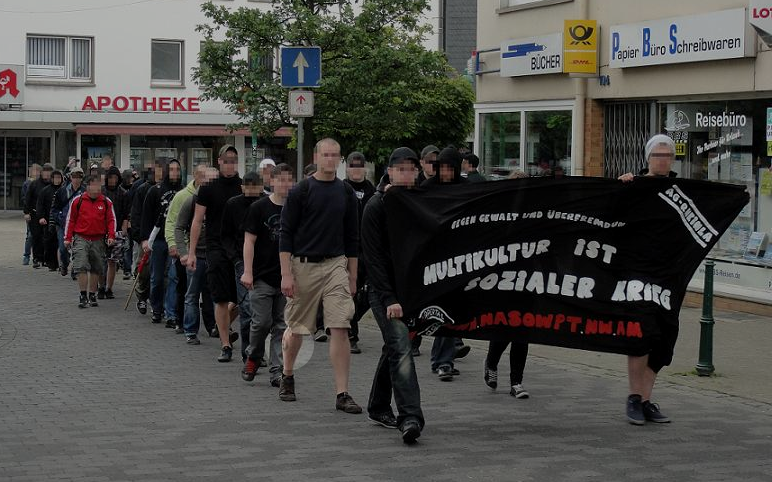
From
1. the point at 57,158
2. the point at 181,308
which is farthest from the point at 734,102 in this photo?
the point at 57,158

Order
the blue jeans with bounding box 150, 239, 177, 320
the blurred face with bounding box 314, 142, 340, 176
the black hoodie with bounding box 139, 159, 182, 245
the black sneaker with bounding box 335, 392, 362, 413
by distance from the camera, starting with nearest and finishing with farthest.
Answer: the black sneaker with bounding box 335, 392, 362, 413
the blurred face with bounding box 314, 142, 340, 176
the black hoodie with bounding box 139, 159, 182, 245
the blue jeans with bounding box 150, 239, 177, 320

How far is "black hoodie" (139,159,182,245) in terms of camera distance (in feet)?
47.9

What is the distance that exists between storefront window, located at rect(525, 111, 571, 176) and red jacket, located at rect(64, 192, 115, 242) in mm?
6274

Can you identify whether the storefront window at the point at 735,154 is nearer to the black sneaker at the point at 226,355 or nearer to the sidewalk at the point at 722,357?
the sidewalk at the point at 722,357

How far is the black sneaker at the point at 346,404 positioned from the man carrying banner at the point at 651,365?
6.31 feet

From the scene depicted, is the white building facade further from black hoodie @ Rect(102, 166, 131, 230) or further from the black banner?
the black banner

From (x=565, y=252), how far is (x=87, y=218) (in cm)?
942

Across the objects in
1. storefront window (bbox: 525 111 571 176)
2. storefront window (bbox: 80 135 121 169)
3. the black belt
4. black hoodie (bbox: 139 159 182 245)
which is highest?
storefront window (bbox: 80 135 121 169)

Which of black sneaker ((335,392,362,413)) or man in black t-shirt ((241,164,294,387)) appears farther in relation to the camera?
man in black t-shirt ((241,164,294,387))

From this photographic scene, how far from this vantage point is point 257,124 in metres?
21.1

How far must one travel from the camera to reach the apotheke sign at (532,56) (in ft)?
59.4

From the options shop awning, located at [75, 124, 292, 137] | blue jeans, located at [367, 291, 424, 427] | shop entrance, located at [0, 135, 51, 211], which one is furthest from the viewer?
shop entrance, located at [0, 135, 51, 211]

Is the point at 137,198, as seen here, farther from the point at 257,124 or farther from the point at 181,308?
the point at 257,124

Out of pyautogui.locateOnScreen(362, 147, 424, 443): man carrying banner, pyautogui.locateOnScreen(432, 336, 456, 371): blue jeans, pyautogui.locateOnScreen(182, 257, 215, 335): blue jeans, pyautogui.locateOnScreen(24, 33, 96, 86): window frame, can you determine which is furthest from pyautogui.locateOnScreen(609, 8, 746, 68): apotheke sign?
pyautogui.locateOnScreen(24, 33, 96, 86): window frame
